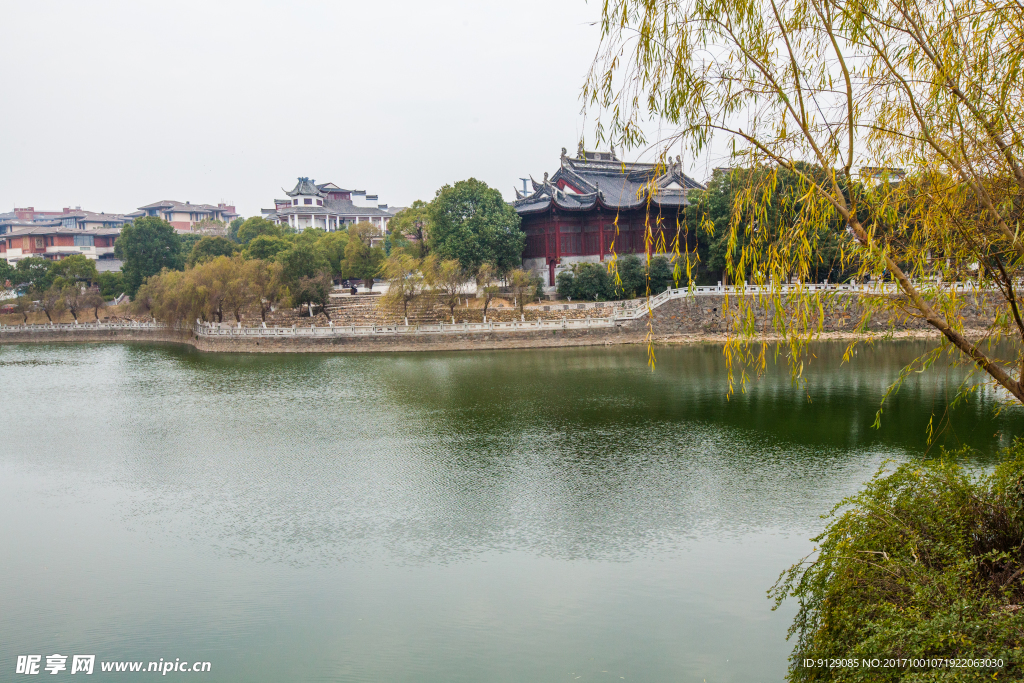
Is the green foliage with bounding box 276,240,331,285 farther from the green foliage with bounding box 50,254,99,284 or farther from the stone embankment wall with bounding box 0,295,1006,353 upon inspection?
the green foliage with bounding box 50,254,99,284

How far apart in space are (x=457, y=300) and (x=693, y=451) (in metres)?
24.5

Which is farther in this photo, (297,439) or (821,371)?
(821,371)

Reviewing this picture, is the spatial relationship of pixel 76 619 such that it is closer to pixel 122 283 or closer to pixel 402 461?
pixel 402 461

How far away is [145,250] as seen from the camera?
56375mm

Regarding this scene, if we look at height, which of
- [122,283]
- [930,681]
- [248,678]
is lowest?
[248,678]

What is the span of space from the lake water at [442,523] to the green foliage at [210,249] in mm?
31620

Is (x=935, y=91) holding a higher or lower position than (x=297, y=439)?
higher

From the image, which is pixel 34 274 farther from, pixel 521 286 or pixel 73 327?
pixel 521 286

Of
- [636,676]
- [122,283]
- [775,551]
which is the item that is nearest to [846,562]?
[636,676]

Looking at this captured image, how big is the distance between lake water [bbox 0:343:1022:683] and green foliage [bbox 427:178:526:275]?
53.5 ft

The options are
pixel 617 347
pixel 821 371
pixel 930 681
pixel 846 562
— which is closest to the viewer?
pixel 930 681

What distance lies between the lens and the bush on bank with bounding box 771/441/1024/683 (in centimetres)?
471

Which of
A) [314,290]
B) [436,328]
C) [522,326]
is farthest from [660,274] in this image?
[314,290]

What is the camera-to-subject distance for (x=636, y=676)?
7.09 metres
